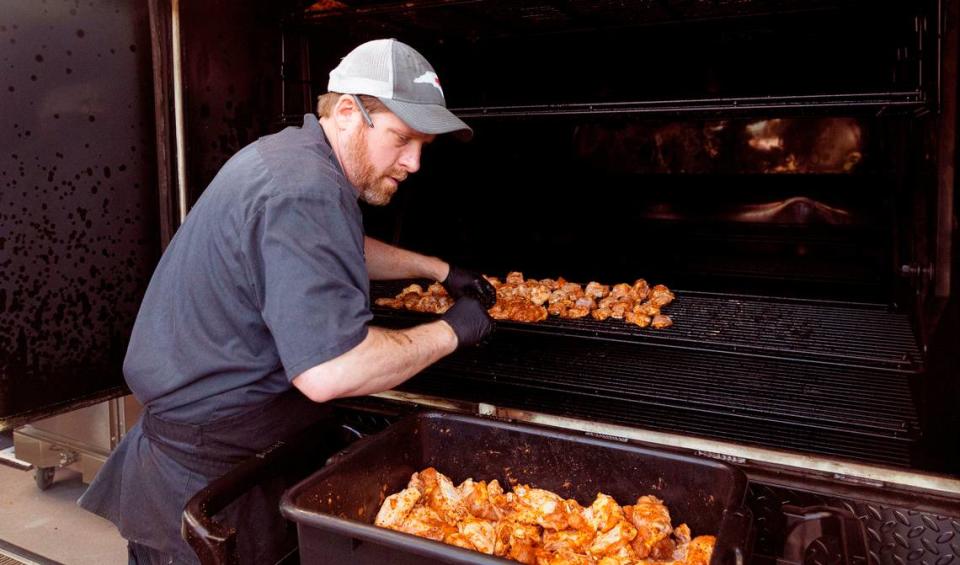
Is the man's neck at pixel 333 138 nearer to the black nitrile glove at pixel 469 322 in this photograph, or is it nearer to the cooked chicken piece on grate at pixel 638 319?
the black nitrile glove at pixel 469 322

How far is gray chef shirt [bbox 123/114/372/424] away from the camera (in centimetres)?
171

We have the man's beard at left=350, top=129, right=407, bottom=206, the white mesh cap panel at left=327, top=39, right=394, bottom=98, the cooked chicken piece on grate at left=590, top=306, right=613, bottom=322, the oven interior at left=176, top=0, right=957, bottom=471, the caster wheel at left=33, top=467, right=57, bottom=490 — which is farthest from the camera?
the caster wheel at left=33, top=467, right=57, bottom=490

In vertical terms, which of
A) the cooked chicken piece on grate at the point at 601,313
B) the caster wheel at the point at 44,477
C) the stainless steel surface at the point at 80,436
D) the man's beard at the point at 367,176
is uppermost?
the man's beard at the point at 367,176

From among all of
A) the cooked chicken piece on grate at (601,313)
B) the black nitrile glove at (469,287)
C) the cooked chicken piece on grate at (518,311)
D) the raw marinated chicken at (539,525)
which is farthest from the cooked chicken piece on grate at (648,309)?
the raw marinated chicken at (539,525)

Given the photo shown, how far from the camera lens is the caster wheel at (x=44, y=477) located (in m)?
4.35

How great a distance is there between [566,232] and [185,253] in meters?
2.49

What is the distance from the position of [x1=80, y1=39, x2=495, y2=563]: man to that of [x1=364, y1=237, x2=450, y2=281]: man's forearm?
0.70m

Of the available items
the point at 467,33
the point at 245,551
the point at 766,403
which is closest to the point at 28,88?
the point at 245,551

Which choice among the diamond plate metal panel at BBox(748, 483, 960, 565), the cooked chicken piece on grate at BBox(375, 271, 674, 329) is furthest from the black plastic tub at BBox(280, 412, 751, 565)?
the cooked chicken piece on grate at BBox(375, 271, 674, 329)

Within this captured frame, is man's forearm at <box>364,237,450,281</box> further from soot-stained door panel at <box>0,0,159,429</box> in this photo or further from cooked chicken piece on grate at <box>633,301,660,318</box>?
soot-stained door panel at <box>0,0,159,429</box>

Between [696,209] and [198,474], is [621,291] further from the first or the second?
[198,474]

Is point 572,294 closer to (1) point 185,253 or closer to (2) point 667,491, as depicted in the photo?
(2) point 667,491

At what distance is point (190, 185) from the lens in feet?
9.74

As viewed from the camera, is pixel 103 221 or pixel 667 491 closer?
pixel 667 491
